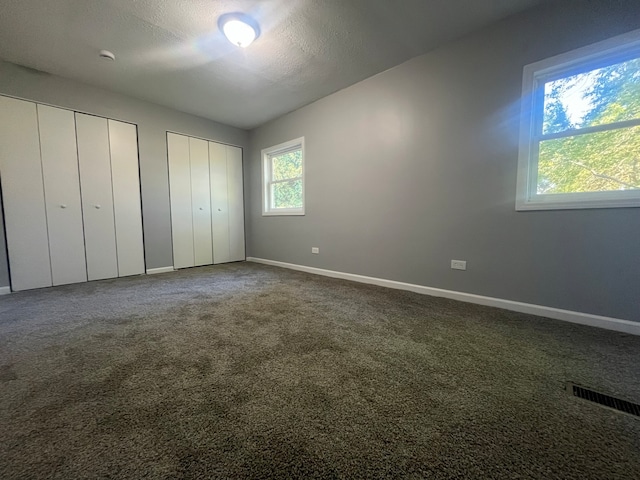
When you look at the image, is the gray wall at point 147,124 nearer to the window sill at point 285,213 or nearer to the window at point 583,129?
the window sill at point 285,213

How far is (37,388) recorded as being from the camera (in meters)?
1.24

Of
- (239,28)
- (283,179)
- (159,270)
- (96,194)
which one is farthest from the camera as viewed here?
(283,179)

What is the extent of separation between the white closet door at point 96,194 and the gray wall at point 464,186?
10.00 feet

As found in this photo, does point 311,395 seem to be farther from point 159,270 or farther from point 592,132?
point 159,270

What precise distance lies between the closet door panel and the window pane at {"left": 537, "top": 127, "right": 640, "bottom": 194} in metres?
4.90

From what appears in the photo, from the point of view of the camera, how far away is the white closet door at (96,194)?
3.38 metres

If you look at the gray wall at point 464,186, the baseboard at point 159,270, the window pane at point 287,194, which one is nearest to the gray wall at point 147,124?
the baseboard at point 159,270

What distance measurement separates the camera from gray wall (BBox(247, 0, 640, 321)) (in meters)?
1.92

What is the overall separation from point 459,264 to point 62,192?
A: 504cm

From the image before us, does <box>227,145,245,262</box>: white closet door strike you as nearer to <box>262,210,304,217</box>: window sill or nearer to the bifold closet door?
the bifold closet door

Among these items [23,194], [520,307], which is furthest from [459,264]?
[23,194]

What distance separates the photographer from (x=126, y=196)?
3.73 metres

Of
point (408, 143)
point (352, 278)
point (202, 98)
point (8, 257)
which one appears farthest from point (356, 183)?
point (8, 257)

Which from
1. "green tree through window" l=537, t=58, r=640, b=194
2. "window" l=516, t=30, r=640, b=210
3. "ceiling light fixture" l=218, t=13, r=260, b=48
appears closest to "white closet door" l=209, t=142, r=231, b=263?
"ceiling light fixture" l=218, t=13, r=260, b=48
